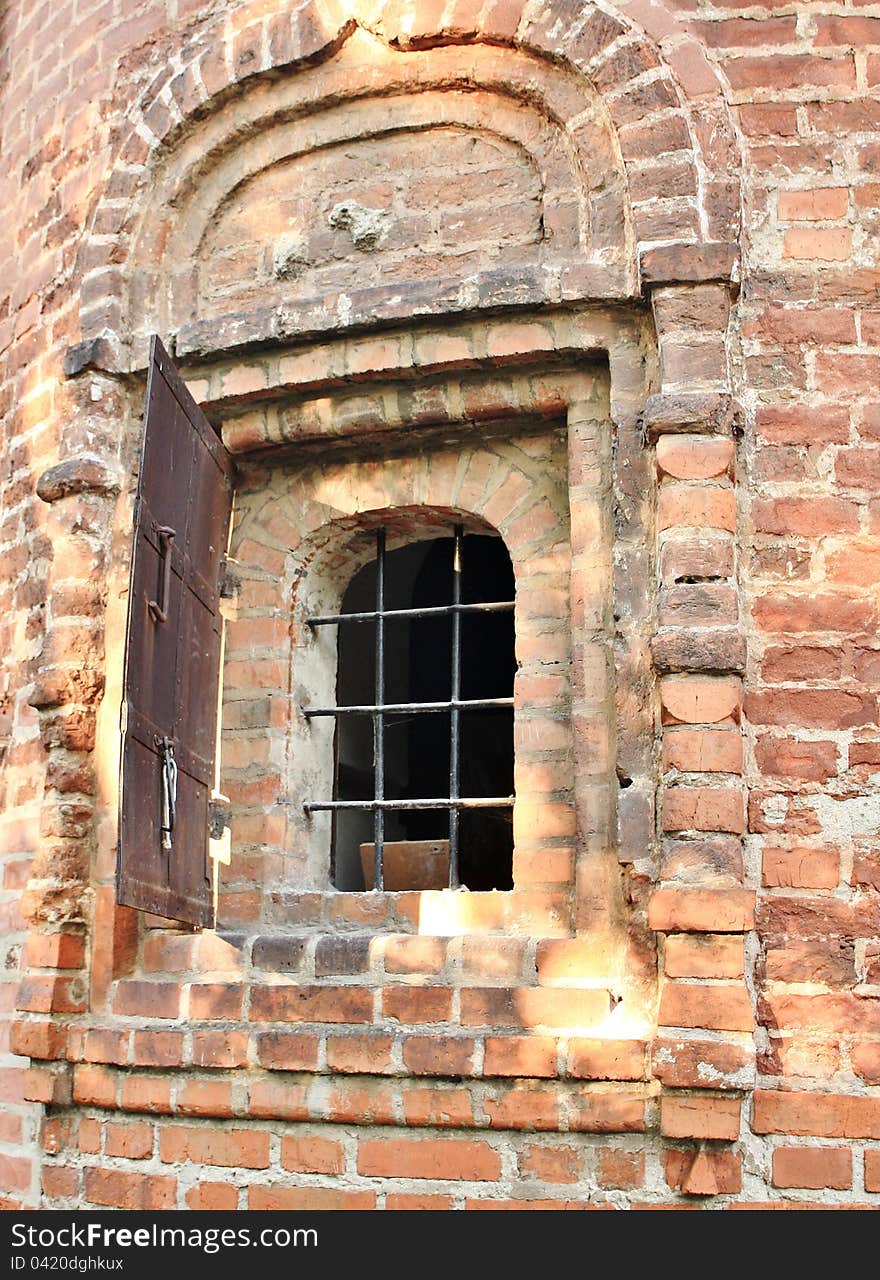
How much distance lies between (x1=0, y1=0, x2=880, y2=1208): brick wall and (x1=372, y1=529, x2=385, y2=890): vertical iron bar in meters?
0.18

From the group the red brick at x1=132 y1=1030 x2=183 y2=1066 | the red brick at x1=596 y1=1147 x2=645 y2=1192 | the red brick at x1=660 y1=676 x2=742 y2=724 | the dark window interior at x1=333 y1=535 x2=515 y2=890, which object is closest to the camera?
the red brick at x1=596 y1=1147 x2=645 y2=1192

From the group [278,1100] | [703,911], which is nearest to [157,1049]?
[278,1100]

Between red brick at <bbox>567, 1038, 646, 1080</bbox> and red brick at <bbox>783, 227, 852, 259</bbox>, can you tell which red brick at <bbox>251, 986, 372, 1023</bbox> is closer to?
red brick at <bbox>567, 1038, 646, 1080</bbox>

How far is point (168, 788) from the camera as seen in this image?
13.1 feet

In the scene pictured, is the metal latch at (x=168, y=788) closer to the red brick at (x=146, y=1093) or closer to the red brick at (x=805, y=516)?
the red brick at (x=146, y=1093)

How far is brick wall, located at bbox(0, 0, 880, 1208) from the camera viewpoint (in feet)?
11.9

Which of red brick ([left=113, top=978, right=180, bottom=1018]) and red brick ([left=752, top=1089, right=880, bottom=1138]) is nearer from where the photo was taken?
red brick ([left=752, top=1089, right=880, bottom=1138])

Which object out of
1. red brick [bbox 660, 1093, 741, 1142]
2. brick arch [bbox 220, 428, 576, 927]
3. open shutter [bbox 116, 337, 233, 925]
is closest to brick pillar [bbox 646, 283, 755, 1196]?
red brick [bbox 660, 1093, 741, 1142]

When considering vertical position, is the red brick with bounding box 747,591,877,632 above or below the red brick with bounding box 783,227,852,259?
below

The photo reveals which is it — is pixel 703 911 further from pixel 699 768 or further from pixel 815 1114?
pixel 815 1114

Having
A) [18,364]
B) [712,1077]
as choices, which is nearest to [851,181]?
[712,1077]

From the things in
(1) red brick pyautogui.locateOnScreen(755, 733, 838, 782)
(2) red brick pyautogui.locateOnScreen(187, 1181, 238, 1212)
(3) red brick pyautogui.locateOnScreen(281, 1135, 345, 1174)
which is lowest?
(2) red brick pyautogui.locateOnScreen(187, 1181, 238, 1212)

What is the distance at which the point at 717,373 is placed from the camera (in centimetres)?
390

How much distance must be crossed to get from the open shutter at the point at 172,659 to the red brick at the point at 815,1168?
1746 millimetres
